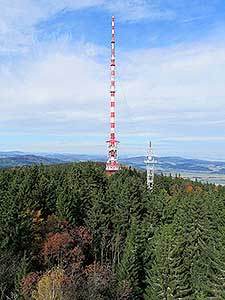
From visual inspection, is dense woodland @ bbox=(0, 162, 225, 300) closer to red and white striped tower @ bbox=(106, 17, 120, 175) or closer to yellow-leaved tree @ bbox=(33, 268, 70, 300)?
yellow-leaved tree @ bbox=(33, 268, 70, 300)

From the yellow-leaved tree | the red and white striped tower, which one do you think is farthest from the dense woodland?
the red and white striped tower

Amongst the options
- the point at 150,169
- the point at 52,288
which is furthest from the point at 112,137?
the point at 52,288

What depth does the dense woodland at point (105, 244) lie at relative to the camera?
93.7 ft

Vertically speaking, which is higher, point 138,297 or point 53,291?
point 53,291

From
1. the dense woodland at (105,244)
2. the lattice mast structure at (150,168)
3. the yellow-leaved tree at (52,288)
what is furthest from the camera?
the lattice mast structure at (150,168)

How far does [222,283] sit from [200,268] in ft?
19.4

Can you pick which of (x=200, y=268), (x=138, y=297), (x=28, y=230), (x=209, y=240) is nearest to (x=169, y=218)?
(x=209, y=240)

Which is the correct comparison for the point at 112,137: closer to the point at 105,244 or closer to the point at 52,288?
the point at 105,244

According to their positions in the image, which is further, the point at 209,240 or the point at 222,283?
the point at 209,240

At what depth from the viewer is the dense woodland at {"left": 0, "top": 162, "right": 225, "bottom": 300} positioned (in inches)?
1124

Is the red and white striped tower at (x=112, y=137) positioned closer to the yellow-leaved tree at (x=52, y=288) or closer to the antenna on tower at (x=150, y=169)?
the antenna on tower at (x=150, y=169)

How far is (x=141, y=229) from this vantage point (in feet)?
128

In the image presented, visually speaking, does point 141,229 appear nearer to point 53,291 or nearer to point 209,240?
point 209,240

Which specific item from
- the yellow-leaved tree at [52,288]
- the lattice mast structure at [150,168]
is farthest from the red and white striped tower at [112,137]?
the yellow-leaved tree at [52,288]
